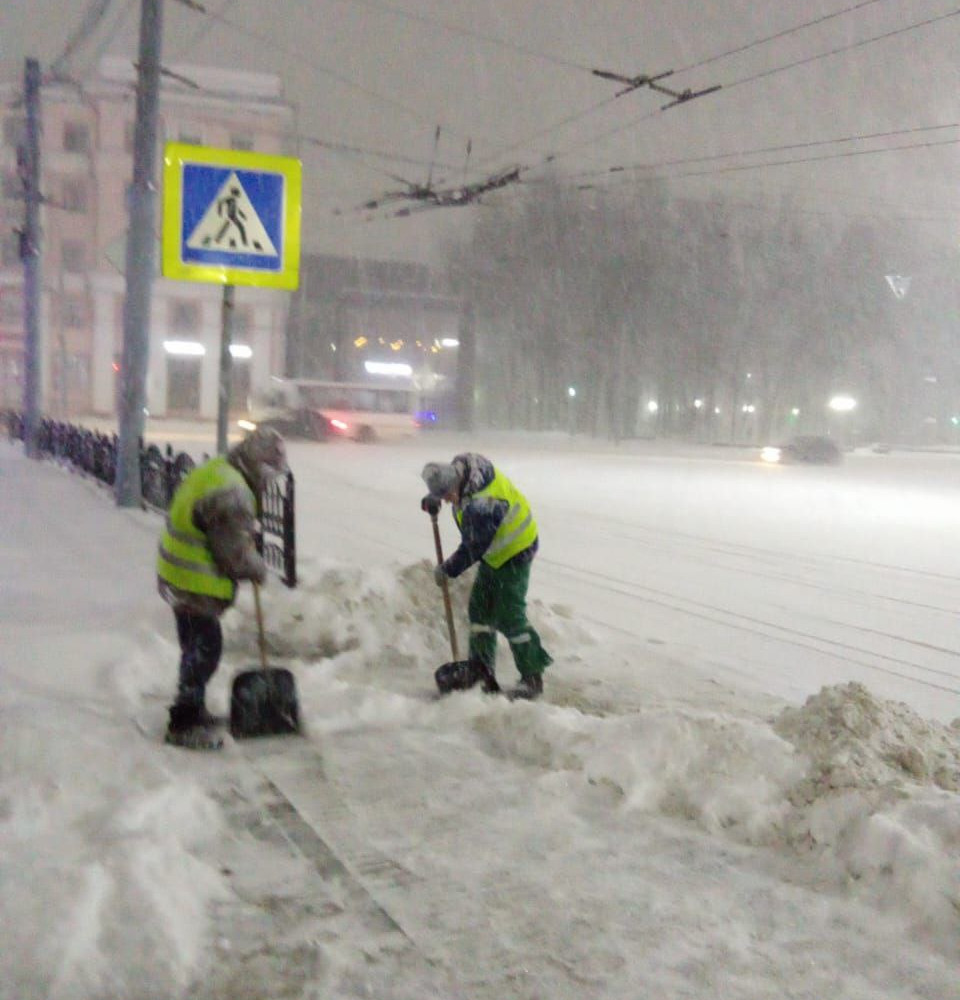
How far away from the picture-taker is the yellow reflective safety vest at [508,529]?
18.6ft

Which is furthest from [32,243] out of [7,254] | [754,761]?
[7,254]

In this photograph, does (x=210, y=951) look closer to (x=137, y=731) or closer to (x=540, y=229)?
(x=137, y=731)

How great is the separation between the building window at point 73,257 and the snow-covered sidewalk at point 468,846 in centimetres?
5247

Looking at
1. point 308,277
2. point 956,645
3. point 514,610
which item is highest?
point 308,277

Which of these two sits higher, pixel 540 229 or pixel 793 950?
pixel 540 229

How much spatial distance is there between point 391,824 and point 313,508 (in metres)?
11.9

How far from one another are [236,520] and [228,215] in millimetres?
4488

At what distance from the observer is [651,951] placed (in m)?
3.22

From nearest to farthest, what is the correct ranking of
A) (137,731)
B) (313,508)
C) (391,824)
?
1. (391,824)
2. (137,731)
3. (313,508)

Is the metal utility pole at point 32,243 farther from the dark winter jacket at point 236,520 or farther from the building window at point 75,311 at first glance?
the building window at point 75,311

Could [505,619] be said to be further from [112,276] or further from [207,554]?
[112,276]

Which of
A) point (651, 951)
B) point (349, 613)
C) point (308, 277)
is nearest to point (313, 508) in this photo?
point (349, 613)

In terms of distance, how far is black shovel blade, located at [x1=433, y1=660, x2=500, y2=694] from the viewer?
5762 millimetres

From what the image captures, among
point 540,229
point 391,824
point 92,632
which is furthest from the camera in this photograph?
point 540,229
